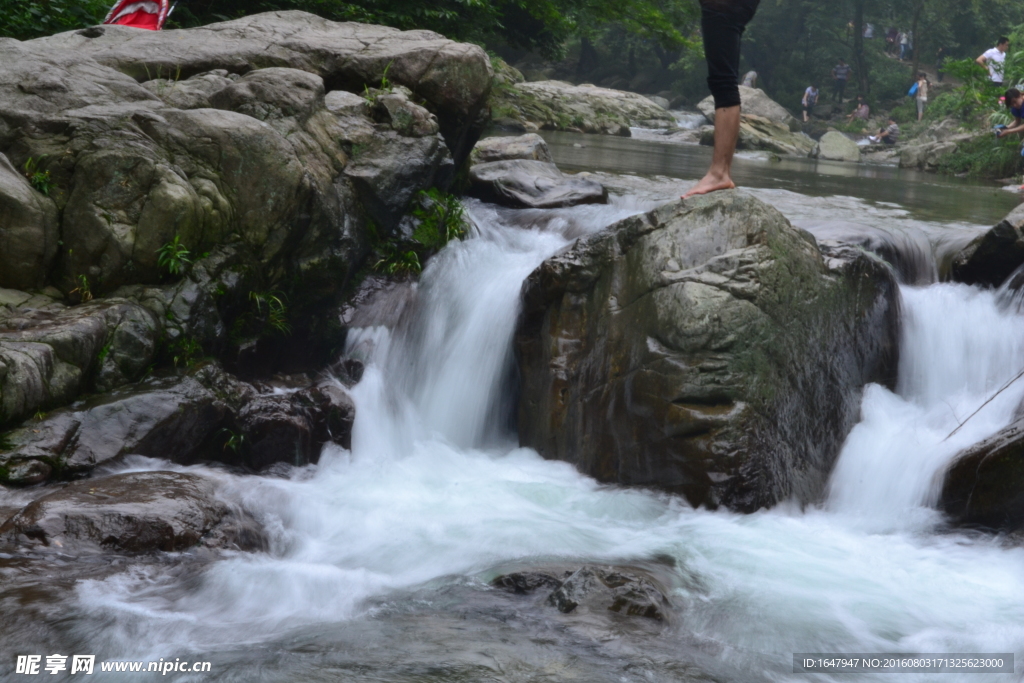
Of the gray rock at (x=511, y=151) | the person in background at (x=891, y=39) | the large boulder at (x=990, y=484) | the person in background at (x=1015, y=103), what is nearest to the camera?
the large boulder at (x=990, y=484)

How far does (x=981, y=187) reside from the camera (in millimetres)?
14445

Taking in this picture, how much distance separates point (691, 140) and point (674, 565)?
2206 cm

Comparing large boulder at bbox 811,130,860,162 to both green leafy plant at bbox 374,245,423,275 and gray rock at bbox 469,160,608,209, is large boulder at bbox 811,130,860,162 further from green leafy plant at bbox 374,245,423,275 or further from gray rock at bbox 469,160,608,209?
green leafy plant at bbox 374,245,423,275

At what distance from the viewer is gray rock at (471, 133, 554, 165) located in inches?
370

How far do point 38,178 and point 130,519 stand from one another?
7.78 feet

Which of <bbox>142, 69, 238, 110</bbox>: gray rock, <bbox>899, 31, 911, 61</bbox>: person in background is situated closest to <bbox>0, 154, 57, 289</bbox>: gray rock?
<bbox>142, 69, 238, 110</bbox>: gray rock

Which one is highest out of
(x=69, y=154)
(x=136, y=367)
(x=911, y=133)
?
(x=911, y=133)

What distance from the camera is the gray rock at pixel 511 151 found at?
941 cm

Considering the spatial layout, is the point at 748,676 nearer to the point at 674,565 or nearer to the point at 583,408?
the point at 674,565

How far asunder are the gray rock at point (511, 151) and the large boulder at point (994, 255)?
4.50 metres

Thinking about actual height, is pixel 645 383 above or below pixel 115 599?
above

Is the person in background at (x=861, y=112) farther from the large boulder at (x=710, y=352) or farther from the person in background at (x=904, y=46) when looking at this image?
the large boulder at (x=710, y=352)

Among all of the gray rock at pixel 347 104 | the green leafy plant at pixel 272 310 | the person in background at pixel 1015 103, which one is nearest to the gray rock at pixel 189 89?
the gray rock at pixel 347 104

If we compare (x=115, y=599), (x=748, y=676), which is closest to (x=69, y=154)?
(x=115, y=599)
